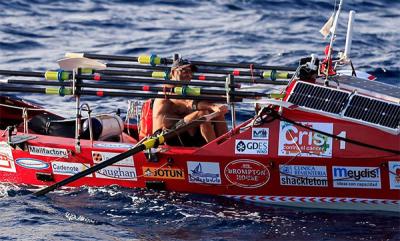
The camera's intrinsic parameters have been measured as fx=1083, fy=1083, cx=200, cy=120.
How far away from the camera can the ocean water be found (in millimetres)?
14359

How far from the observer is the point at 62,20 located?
2895 centimetres

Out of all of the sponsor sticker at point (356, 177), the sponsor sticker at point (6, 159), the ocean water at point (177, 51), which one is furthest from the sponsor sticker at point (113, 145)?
the sponsor sticker at point (356, 177)

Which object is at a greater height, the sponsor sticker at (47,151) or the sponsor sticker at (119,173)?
the sponsor sticker at (47,151)

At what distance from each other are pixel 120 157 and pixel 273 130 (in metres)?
2.12

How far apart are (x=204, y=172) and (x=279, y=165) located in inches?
44.3

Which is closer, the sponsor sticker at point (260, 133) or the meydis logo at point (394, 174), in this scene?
the meydis logo at point (394, 174)

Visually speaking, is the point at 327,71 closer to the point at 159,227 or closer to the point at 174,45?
the point at 159,227

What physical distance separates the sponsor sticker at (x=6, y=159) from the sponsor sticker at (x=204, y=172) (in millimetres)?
2894

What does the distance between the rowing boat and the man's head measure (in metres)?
0.33

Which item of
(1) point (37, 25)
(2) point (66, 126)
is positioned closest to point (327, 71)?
(2) point (66, 126)

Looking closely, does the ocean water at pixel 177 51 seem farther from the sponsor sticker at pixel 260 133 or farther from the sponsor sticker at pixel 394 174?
the sponsor sticker at pixel 260 133

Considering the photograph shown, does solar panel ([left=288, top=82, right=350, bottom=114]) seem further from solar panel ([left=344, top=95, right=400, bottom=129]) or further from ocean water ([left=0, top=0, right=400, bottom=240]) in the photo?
ocean water ([left=0, top=0, right=400, bottom=240])

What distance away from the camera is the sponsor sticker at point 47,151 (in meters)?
15.9

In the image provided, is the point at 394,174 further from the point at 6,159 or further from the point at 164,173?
the point at 6,159
